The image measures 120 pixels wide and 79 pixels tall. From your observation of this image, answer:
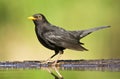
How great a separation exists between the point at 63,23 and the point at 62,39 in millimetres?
3633

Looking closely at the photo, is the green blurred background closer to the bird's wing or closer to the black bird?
the black bird

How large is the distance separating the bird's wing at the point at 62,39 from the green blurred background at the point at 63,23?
8.58ft

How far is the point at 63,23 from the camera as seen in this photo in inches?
502

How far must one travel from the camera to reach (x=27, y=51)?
11.9 meters

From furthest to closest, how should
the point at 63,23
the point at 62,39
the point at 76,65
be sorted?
the point at 63,23, the point at 62,39, the point at 76,65

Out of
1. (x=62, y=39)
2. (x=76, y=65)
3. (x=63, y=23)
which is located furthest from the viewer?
(x=63, y=23)

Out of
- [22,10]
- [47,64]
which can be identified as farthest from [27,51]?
[47,64]

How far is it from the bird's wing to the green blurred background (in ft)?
8.58

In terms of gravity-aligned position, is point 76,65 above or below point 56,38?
below

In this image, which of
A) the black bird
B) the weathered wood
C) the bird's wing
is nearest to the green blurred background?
the black bird

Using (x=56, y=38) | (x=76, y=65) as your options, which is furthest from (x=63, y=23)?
(x=76, y=65)

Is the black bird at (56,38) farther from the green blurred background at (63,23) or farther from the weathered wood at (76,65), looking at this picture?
the green blurred background at (63,23)

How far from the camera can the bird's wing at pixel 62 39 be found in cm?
902

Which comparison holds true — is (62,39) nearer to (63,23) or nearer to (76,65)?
(76,65)
